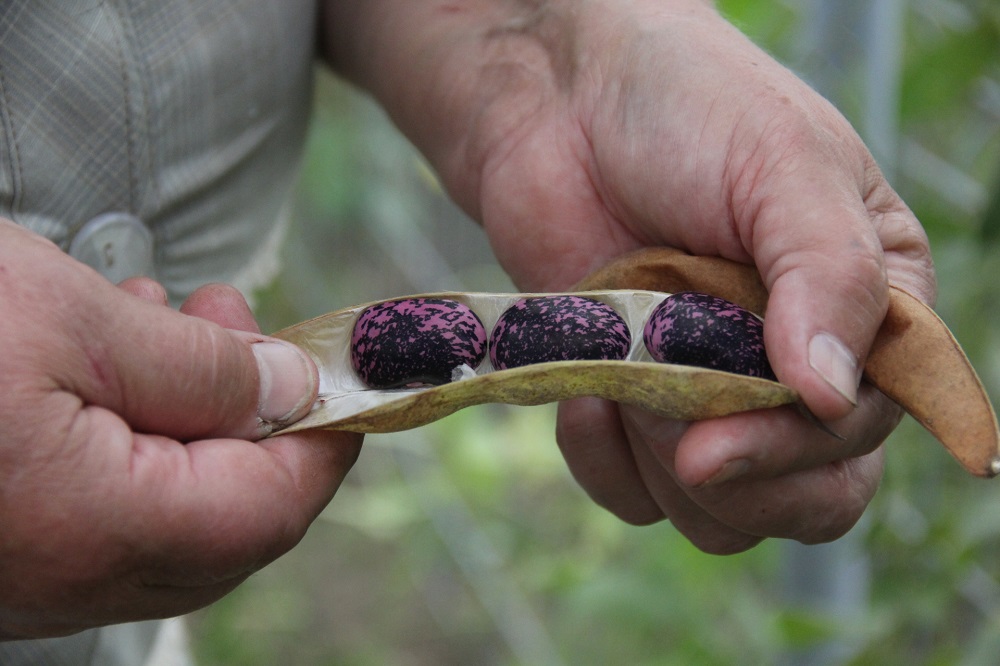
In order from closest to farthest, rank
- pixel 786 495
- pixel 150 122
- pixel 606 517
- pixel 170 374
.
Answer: pixel 170 374 → pixel 786 495 → pixel 150 122 → pixel 606 517

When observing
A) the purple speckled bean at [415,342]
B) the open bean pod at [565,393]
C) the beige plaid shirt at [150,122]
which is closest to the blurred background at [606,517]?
the open bean pod at [565,393]

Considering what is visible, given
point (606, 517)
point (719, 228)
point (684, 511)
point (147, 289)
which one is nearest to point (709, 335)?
A: point (719, 228)

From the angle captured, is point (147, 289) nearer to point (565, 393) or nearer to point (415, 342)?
point (415, 342)

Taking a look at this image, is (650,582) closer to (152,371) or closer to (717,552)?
(717,552)

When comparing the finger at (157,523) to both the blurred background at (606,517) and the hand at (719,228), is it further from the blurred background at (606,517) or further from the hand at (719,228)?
the blurred background at (606,517)

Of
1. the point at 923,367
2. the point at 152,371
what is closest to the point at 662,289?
the point at 923,367

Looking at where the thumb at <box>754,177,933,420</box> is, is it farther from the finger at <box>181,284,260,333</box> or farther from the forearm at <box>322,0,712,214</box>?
the finger at <box>181,284,260,333</box>
